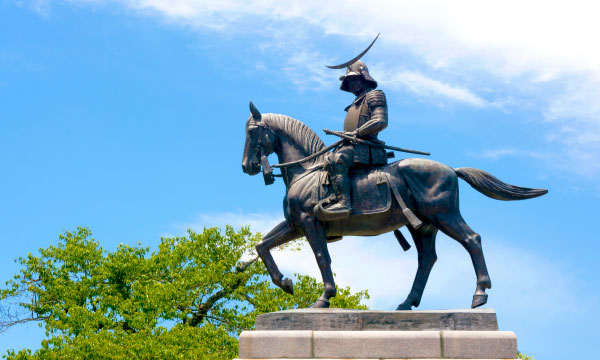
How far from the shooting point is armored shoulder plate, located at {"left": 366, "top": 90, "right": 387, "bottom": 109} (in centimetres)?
1003

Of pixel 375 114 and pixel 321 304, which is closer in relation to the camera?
pixel 321 304

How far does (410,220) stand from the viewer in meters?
9.35

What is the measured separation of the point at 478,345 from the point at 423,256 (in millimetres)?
1812

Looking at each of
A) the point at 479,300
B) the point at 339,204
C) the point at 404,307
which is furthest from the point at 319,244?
the point at 479,300

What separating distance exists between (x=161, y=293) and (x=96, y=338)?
7.51ft

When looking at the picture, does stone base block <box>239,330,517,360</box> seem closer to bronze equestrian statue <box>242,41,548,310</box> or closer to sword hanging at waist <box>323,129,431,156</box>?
bronze equestrian statue <box>242,41,548,310</box>

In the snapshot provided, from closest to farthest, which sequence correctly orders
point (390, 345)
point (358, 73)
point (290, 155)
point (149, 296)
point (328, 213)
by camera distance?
point (390, 345) < point (328, 213) < point (290, 155) < point (358, 73) < point (149, 296)

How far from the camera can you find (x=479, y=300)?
912 centimetres

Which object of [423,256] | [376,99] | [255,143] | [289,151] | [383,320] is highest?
[376,99]

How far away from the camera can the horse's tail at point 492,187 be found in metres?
9.93

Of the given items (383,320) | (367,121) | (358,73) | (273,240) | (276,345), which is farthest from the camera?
(358,73)

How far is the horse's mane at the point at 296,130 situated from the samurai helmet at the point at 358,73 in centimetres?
87

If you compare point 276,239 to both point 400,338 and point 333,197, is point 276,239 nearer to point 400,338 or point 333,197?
point 333,197

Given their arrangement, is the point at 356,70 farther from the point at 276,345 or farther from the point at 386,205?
the point at 276,345
